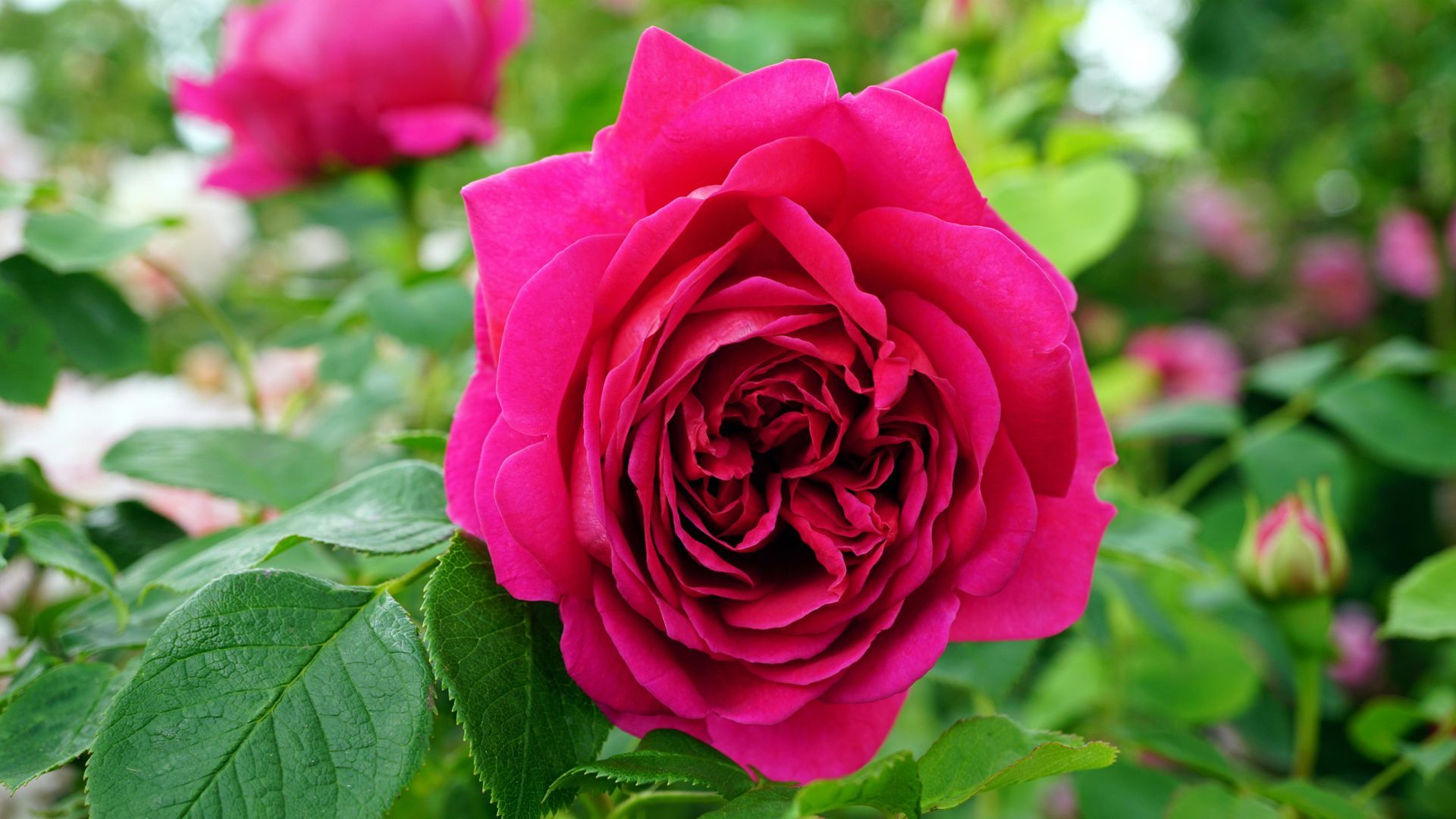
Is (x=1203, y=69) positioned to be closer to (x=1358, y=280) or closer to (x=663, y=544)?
(x=1358, y=280)

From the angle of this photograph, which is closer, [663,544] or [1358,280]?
[663,544]

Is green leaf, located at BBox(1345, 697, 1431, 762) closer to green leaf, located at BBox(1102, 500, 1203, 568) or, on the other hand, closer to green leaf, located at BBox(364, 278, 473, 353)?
green leaf, located at BBox(1102, 500, 1203, 568)

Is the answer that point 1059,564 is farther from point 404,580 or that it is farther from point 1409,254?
point 1409,254

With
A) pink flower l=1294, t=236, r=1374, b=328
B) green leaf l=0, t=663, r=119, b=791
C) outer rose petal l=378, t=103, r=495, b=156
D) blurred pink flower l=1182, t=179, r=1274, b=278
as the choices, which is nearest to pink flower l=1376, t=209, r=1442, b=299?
pink flower l=1294, t=236, r=1374, b=328

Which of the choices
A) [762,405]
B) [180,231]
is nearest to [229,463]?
[762,405]

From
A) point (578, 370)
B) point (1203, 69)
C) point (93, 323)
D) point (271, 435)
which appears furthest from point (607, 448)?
point (1203, 69)
